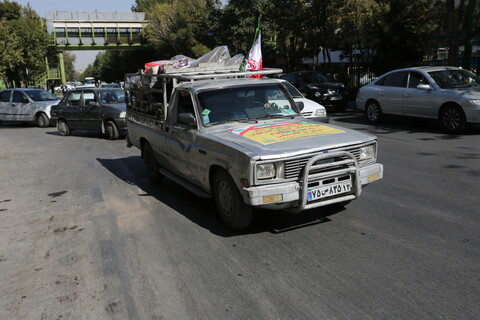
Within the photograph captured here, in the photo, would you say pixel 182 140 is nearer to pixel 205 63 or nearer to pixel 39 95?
pixel 205 63

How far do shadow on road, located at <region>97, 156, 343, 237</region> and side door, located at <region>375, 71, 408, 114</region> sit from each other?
291 inches

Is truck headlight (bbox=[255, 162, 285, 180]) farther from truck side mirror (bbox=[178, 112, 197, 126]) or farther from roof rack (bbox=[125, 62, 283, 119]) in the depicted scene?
roof rack (bbox=[125, 62, 283, 119])

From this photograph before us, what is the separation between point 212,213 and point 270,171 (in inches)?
64.7

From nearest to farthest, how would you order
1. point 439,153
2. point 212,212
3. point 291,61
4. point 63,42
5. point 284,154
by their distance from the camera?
point 284,154 < point 212,212 < point 439,153 < point 291,61 < point 63,42

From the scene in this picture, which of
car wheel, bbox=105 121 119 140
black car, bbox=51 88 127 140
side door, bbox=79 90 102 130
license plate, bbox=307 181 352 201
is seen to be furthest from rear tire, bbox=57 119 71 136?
license plate, bbox=307 181 352 201

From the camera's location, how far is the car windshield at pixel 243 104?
5.88 meters

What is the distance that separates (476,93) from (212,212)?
25.5 ft

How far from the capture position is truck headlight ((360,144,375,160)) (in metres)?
5.15

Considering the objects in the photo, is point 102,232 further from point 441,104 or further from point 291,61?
point 291,61

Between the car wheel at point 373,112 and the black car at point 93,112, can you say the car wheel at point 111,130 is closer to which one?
the black car at point 93,112

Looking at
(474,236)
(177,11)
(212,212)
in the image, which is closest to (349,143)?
(474,236)

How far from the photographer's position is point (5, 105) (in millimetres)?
19781

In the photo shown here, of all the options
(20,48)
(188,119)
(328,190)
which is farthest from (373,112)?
(20,48)

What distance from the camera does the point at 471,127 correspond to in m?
11.1
